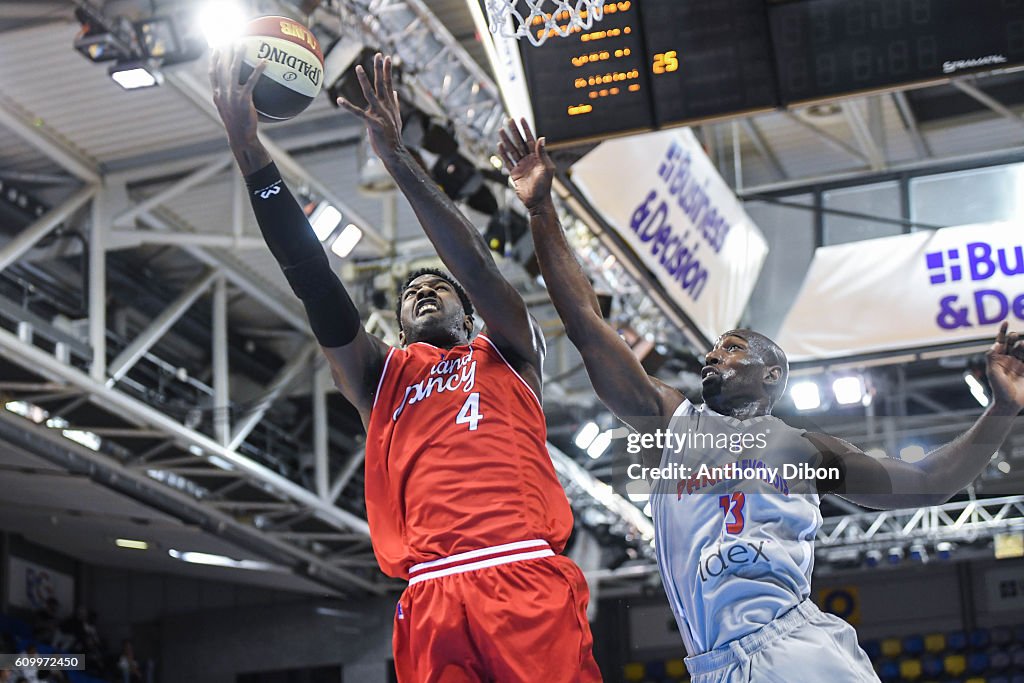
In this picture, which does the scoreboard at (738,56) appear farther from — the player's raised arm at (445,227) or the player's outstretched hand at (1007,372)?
the player's raised arm at (445,227)

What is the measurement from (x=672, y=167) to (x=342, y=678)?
14.1 metres

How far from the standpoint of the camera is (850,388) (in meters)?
11.3

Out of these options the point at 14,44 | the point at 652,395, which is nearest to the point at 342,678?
the point at 14,44

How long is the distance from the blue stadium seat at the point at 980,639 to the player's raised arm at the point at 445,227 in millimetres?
18739

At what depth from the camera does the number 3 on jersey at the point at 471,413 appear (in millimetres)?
3725

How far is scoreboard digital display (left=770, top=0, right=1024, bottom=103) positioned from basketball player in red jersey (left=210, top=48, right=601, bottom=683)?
2.85 meters

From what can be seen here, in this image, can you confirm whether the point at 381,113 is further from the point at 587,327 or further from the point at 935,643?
the point at 935,643

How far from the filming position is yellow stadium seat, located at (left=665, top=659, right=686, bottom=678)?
72.9 ft

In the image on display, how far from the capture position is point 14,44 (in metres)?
10.6

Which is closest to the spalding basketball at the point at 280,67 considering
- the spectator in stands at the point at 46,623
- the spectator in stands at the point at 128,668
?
the spectator in stands at the point at 46,623

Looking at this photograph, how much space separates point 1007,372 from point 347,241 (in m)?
7.49

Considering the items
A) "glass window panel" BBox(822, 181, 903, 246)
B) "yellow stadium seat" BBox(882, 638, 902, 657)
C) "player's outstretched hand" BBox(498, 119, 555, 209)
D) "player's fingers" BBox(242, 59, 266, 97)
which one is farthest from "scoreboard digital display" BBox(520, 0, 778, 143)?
"yellow stadium seat" BBox(882, 638, 902, 657)

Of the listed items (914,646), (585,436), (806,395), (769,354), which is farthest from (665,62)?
(914,646)

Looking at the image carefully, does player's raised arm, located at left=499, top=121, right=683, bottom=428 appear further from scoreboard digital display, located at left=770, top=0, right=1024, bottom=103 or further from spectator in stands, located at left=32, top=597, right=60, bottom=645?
spectator in stands, located at left=32, top=597, right=60, bottom=645
